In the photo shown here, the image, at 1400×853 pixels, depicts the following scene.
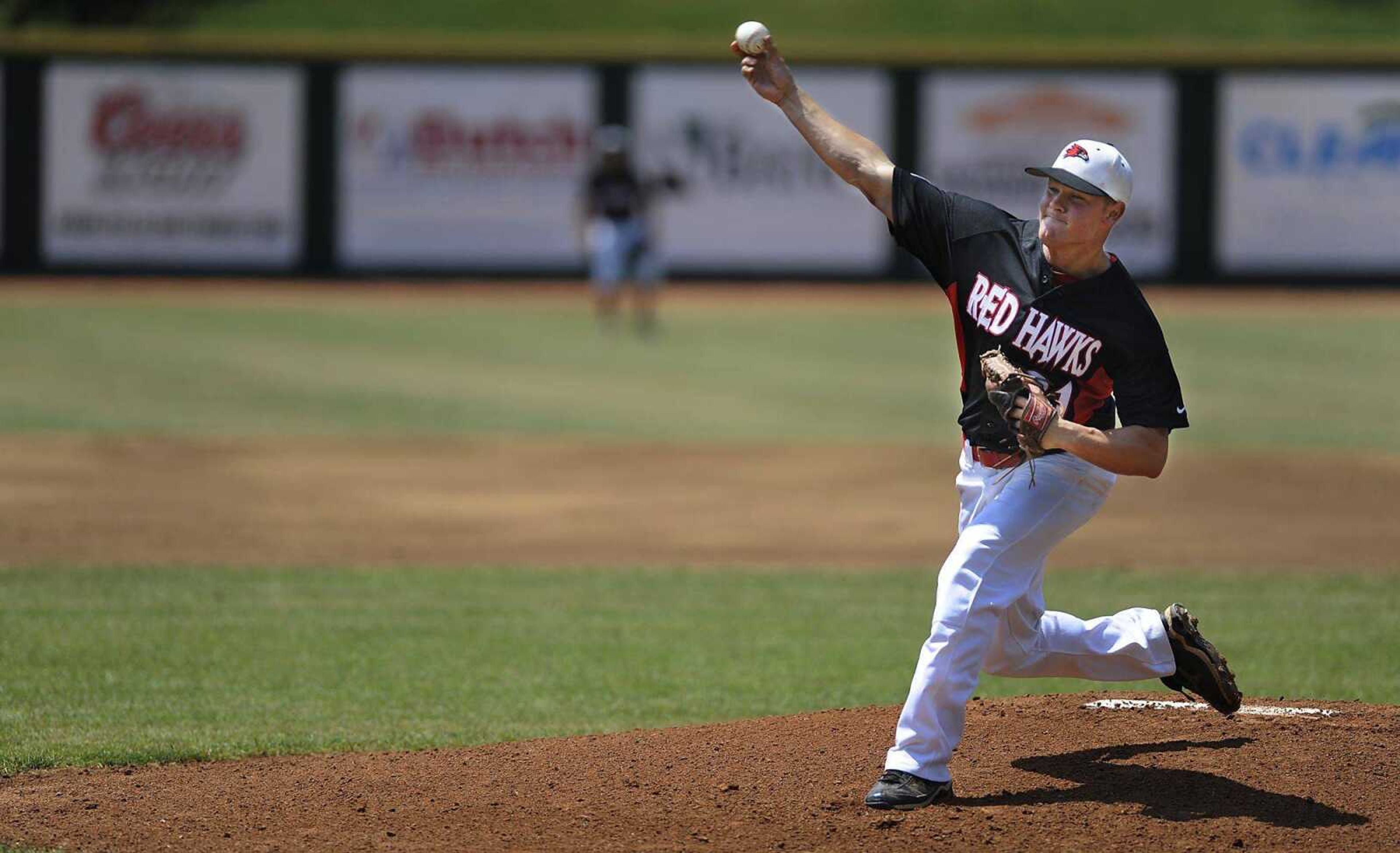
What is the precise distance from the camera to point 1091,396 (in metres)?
5.06

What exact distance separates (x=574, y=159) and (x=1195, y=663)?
75.8 feet

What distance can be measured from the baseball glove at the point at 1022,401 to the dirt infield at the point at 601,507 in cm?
505

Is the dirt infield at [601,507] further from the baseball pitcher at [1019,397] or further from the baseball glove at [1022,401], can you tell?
the baseball glove at [1022,401]

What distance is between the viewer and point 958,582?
4.89 m

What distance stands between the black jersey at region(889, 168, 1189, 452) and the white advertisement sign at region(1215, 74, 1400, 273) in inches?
928

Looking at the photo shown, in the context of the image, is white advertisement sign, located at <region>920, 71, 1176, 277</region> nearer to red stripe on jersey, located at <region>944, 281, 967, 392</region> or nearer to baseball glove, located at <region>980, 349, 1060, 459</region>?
red stripe on jersey, located at <region>944, 281, 967, 392</region>

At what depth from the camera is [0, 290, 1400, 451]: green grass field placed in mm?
14805

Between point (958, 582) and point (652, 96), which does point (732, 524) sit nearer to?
point (958, 582)

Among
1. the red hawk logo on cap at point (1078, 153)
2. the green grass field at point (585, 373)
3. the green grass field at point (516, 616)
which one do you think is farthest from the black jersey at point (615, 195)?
the red hawk logo on cap at point (1078, 153)

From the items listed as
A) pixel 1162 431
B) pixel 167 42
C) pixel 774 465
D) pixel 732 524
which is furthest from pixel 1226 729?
pixel 167 42

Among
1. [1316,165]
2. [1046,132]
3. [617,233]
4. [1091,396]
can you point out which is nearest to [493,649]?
[1091,396]

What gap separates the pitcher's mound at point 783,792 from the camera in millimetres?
4695

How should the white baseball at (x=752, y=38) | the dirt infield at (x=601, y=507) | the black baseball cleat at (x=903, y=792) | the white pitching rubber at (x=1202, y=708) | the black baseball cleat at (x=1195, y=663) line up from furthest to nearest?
the dirt infield at (x=601, y=507) < the white pitching rubber at (x=1202, y=708) < the black baseball cleat at (x=1195, y=663) < the white baseball at (x=752, y=38) < the black baseball cleat at (x=903, y=792)

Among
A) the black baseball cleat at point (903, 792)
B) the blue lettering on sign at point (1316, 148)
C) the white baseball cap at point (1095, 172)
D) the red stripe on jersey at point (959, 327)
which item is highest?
the blue lettering on sign at point (1316, 148)
